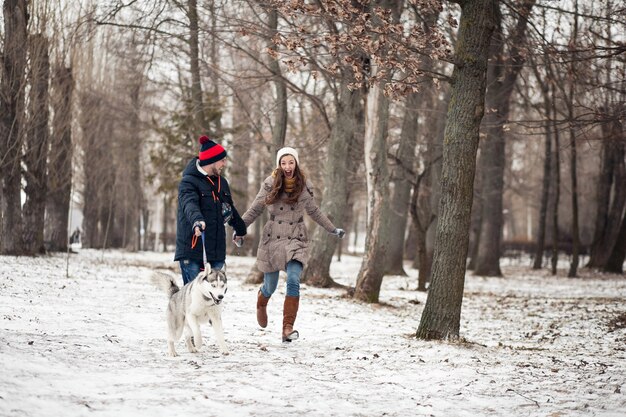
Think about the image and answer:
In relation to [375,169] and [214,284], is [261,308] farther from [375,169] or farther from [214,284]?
[375,169]

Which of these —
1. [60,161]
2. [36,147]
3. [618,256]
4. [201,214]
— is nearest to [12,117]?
[36,147]

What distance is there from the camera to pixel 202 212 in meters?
7.32

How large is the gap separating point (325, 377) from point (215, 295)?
130cm

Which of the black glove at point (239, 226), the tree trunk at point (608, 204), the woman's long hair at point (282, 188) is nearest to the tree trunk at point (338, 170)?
the woman's long hair at point (282, 188)

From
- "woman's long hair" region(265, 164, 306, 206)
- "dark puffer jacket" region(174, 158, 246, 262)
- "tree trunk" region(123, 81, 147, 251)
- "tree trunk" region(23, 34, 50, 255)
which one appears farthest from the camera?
"tree trunk" region(123, 81, 147, 251)

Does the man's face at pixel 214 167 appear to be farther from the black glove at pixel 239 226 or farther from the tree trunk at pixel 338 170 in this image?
the tree trunk at pixel 338 170

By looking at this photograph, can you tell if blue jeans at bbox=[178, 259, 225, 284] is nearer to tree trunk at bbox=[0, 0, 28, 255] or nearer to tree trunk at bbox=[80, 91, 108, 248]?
tree trunk at bbox=[0, 0, 28, 255]

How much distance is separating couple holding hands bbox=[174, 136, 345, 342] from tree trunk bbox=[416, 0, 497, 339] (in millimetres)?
1362

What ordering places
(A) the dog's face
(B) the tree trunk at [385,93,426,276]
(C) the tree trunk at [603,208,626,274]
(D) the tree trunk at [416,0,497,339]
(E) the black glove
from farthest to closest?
1. (C) the tree trunk at [603,208,626,274]
2. (B) the tree trunk at [385,93,426,276]
3. (D) the tree trunk at [416,0,497,339]
4. (E) the black glove
5. (A) the dog's face

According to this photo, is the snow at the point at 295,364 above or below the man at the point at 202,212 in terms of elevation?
below

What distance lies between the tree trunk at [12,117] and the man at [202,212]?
1193 cm

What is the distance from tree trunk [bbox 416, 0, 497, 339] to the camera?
827 cm

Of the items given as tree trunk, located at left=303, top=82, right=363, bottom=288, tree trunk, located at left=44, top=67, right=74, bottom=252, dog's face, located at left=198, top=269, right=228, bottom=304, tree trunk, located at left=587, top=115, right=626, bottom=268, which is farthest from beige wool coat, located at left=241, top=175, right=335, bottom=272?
tree trunk, located at left=587, top=115, right=626, bottom=268

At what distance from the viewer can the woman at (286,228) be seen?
8.01 meters
